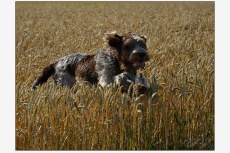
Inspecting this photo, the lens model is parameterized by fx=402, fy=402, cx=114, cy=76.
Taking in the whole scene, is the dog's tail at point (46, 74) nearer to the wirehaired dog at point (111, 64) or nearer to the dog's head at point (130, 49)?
the wirehaired dog at point (111, 64)

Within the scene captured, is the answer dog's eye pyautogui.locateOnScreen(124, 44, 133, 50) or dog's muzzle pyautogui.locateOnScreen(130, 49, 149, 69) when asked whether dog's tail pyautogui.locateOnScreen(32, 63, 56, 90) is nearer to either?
dog's eye pyautogui.locateOnScreen(124, 44, 133, 50)

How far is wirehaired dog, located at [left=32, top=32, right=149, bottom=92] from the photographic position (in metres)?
5.88

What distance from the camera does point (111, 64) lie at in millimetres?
6152

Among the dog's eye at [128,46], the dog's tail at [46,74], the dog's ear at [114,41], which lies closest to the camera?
the dog's eye at [128,46]

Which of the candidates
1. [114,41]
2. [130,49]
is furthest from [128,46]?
[114,41]

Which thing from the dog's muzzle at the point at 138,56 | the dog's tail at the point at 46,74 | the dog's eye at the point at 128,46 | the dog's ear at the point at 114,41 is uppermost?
the dog's ear at the point at 114,41

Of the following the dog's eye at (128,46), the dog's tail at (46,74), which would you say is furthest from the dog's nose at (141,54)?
the dog's tail at (46,74)

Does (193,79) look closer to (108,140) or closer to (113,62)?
(113,62)

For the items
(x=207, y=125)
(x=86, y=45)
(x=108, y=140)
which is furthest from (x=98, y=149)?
(x=86, y=45)

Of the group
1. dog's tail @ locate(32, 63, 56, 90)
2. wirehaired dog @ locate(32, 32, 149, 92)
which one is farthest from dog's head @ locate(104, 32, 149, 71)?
dog's tail @ locate(32, 63, 56, 90)

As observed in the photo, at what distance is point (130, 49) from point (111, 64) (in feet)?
1.23

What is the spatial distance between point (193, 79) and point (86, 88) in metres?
1.59

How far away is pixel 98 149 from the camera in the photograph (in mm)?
4648

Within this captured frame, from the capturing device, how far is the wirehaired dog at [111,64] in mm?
5875
